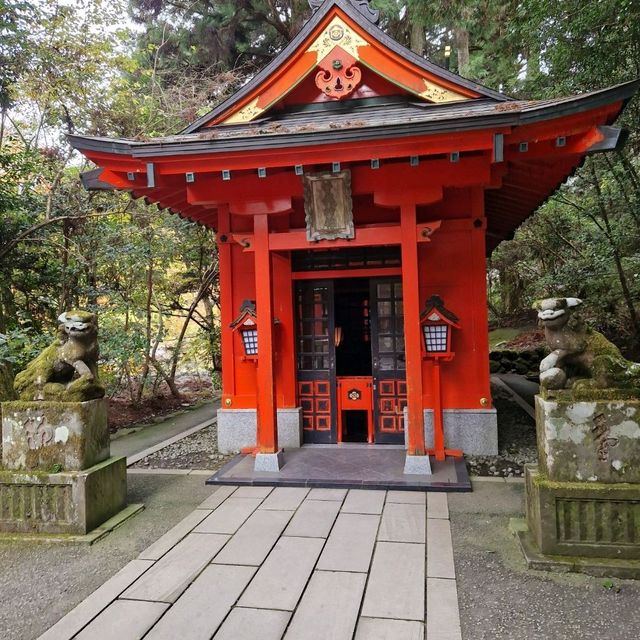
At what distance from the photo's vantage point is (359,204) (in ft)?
19.0

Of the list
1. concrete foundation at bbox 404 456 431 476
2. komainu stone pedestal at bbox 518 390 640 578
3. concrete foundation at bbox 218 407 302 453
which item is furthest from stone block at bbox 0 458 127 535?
komainu stone pedestal at bbox 518 390 640 578

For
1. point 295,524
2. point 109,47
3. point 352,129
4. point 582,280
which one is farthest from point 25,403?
point 582,280

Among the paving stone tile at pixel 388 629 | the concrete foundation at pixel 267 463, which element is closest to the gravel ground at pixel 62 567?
the concrete foundation at pixel 267 463

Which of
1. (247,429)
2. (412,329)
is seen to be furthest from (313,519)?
(247,429)

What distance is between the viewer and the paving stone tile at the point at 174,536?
10.8ft

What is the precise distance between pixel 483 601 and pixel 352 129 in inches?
151

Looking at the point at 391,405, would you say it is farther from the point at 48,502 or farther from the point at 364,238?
the point at 48,502

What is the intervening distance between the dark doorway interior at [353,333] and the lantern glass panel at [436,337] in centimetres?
236

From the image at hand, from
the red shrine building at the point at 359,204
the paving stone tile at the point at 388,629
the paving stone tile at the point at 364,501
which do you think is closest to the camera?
the paving stone tile at the point at 388,629

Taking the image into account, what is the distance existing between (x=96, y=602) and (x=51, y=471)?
1.34 metres

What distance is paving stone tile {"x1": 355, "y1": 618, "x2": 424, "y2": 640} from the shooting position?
7.59 feet

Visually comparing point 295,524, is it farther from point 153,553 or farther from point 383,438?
point 383,438

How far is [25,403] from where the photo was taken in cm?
371

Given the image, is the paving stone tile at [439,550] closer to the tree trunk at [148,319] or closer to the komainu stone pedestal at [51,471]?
the komainu stone pedestal at [51,471]
